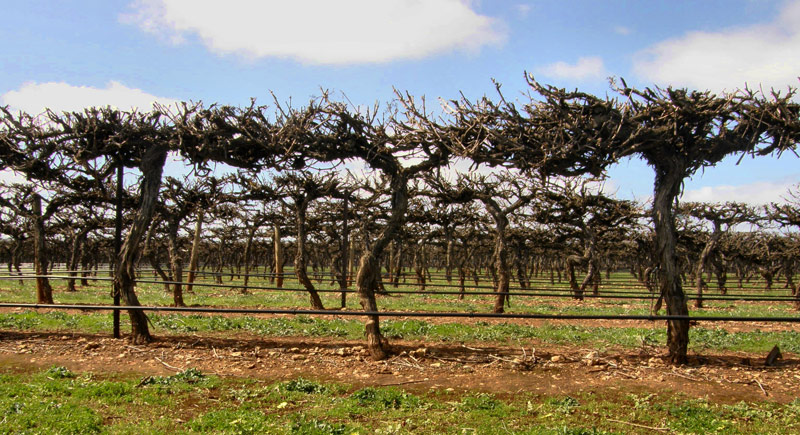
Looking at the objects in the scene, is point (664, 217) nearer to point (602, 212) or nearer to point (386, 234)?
point (386, 234)

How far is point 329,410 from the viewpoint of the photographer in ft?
19.4

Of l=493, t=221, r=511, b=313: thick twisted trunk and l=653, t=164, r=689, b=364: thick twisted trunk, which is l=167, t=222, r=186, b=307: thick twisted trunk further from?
l=653, t=164, r=689, b=364: thick twisted trunk

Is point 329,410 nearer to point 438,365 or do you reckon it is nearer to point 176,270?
point 438,365

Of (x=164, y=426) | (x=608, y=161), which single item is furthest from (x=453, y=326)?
(x=164, y=426)

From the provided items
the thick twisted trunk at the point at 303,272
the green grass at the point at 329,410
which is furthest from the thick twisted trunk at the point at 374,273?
the thick twisted trunk at the point at 303,272

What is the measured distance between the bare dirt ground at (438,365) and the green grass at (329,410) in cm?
54

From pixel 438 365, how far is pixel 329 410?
9.41 feet

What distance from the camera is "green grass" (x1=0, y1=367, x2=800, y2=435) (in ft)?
17.6

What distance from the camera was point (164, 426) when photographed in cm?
537

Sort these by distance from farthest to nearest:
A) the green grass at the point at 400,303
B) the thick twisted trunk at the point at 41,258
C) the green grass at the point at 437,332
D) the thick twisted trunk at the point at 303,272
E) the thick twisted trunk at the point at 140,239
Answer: the green grass at the point at 400,303 < the thick twisted trunk at the point at 303,272 < the thick twisted trunk at the point at 41,258 < the green grass at the point at 437,332 < the thick twisted trunk at the point at 140,239

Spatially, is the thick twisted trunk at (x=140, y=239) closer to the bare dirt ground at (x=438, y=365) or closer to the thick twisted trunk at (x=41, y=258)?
the bare dirt ground at (x=438, y=365)

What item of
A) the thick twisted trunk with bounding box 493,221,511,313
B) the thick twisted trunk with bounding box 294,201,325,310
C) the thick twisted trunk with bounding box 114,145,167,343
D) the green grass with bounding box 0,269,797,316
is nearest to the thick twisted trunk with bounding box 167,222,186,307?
the green grass with bounding box 0,269,797,316

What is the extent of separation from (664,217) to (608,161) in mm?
1500

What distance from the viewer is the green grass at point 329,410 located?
5352 millimetres
